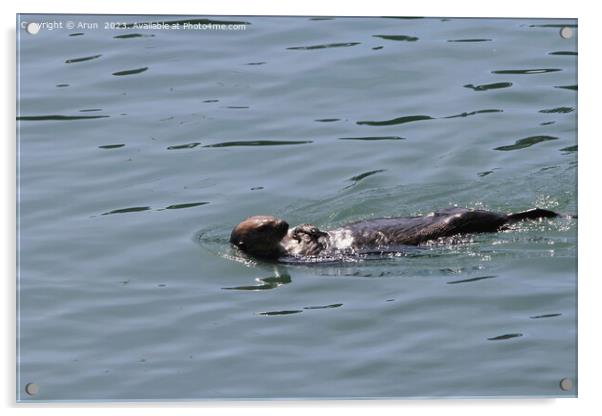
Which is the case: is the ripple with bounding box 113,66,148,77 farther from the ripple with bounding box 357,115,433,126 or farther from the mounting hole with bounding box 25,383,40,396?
the mounting hole with bounding box 25,383,40,396

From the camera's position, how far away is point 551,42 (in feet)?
31.8

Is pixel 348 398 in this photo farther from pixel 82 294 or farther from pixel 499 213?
pixel 499 213

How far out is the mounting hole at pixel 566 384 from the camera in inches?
353

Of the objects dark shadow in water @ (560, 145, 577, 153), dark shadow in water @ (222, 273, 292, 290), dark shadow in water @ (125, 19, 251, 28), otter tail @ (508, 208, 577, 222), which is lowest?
dark shadow in water @ (222, 273, 292, 290)

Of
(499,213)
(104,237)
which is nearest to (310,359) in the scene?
(104,237)

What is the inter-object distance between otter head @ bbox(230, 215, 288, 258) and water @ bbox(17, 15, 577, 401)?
0.11 meters

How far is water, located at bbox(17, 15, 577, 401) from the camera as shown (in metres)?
9.09

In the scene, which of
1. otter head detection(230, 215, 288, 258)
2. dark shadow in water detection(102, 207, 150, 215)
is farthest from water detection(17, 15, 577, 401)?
otter head detection(230, 215, 288, 258)

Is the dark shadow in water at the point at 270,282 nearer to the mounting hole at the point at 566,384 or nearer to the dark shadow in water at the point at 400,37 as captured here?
the dark shadow in water at the point at 400,37

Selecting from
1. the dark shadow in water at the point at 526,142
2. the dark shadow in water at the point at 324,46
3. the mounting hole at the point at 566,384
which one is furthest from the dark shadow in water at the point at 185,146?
the mounting hole at the point at 566,384

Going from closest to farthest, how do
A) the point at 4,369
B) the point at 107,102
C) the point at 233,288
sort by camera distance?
1. the point at 4,369
2. the point at 233,288
3. the point at 107,102

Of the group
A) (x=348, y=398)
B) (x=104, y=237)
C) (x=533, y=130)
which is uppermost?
(x=533, y=130)

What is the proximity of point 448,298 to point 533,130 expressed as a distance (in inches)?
83.7

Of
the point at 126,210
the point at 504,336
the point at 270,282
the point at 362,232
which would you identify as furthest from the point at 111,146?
the point at 504,336
